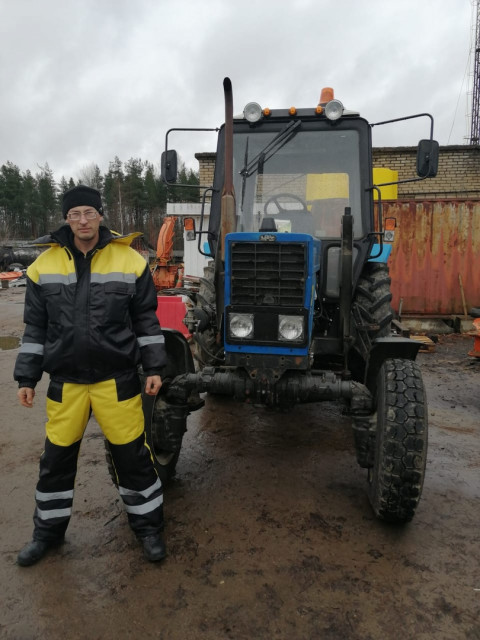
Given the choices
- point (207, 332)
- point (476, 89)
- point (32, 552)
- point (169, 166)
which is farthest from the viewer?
point (476, 89)

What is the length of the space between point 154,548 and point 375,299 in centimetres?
234

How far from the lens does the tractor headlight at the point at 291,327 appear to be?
2.79m

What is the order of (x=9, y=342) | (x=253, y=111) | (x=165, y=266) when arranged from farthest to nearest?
(x=165, y=266) → (x=9, y=342) → (x=253, y=111)

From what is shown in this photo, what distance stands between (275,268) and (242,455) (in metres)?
1.68

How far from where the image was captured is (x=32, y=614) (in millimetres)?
2105

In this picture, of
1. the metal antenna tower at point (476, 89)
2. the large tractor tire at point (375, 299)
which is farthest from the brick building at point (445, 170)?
the metal antenna tower at point (476, 89)

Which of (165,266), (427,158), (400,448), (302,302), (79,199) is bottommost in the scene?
(400,448)

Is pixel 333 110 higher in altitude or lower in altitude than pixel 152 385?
higher

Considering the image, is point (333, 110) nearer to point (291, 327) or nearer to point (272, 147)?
point (272, 147)

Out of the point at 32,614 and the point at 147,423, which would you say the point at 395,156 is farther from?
the point at 32,614

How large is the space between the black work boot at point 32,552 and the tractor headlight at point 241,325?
150 cm

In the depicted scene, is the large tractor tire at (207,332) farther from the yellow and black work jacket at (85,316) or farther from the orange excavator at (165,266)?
the orange excavator at (165,266)

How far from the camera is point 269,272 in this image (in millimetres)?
2814

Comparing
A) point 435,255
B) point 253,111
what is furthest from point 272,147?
point 435,255
